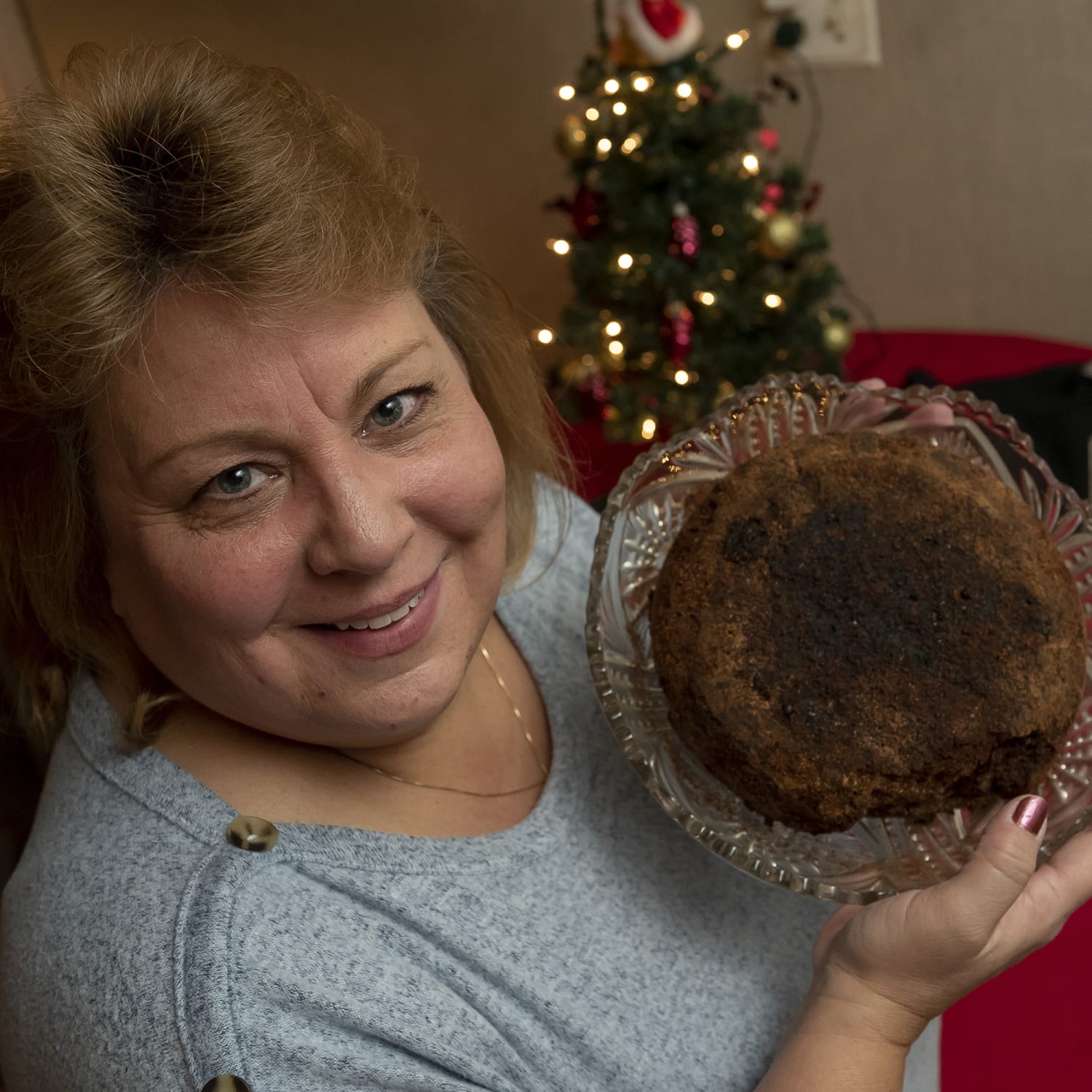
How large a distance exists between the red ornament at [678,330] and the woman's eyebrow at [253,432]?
1.52m

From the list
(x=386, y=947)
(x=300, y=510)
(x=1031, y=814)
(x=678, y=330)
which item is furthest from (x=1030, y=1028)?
(x=678, y=330)

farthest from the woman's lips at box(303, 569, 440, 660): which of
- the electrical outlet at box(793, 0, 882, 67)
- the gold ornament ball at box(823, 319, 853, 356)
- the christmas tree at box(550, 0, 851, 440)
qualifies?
the electrical outlet at box(793, 0, 882, 67)

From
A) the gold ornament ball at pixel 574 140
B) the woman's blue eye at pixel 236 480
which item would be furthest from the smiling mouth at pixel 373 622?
the gold ornament ball at pixel 574 140

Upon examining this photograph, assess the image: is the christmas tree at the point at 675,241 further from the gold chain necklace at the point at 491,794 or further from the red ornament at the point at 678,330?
the gold chain necklace at the point at 491,794

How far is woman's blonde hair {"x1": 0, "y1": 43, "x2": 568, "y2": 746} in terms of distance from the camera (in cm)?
75

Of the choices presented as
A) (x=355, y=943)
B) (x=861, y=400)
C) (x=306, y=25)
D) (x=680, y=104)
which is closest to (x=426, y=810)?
(x=355, y=943)

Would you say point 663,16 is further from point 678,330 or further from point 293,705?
point 293,705

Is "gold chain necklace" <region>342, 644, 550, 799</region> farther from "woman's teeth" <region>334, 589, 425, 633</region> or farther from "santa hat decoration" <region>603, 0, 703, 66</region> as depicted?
"santa hat decoration" <region>603, 0, 703, 66</region>

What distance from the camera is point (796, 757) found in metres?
0.86

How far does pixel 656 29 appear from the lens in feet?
7.04

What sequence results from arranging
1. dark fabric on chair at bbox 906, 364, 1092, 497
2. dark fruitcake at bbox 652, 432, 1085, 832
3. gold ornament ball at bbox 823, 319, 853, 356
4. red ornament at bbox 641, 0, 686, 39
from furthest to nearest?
gold ornament ball at bbox 823, 319, 853, 356 < red ornament at bbox 641, 0, 686, 39 < dark fabric on chair at bbox 906, 364, 1092, 497 < dark fruitcake at bbox 652, 432, 1085, 832

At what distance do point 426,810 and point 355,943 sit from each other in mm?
171

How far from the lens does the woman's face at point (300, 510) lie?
0.75 m

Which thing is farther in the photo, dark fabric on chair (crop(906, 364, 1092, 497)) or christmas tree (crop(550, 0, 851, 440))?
christmas tree (crop(550, 0, 851, 440))
